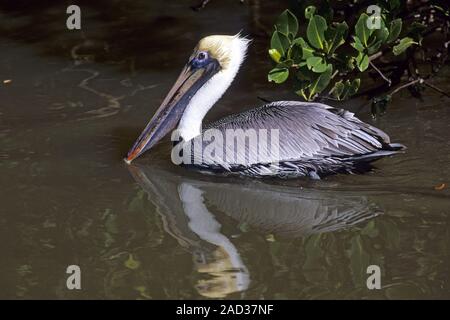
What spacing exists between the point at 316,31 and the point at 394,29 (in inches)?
18.3

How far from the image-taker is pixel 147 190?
6102 mm

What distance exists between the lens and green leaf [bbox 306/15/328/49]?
5.91 meters

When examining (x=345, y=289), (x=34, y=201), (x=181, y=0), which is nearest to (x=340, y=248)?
(x=345, y=289)

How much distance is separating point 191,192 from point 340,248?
1255mm

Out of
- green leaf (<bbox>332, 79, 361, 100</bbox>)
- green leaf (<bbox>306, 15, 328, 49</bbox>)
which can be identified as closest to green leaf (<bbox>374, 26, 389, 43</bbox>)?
green leaf (<bbox>306, 15, 328, 49</bbox>)

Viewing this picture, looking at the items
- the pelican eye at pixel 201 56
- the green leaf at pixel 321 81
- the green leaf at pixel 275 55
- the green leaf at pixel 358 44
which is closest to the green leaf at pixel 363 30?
the green leaf at pixel 358 44

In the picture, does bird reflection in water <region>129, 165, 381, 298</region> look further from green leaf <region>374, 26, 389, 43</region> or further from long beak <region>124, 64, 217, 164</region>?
green leaf <region>374, 26, 389, 43</region>

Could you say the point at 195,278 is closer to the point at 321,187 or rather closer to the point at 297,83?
the point at 321,187

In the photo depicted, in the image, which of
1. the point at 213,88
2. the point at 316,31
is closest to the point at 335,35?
the point at 316,31

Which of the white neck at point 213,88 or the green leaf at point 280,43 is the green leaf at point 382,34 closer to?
the green leaf at point 280,43

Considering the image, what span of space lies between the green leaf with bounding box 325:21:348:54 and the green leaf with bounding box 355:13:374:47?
0.08m

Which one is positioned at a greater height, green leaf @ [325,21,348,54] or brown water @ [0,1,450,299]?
green leaf @ [325,21,348,54]
